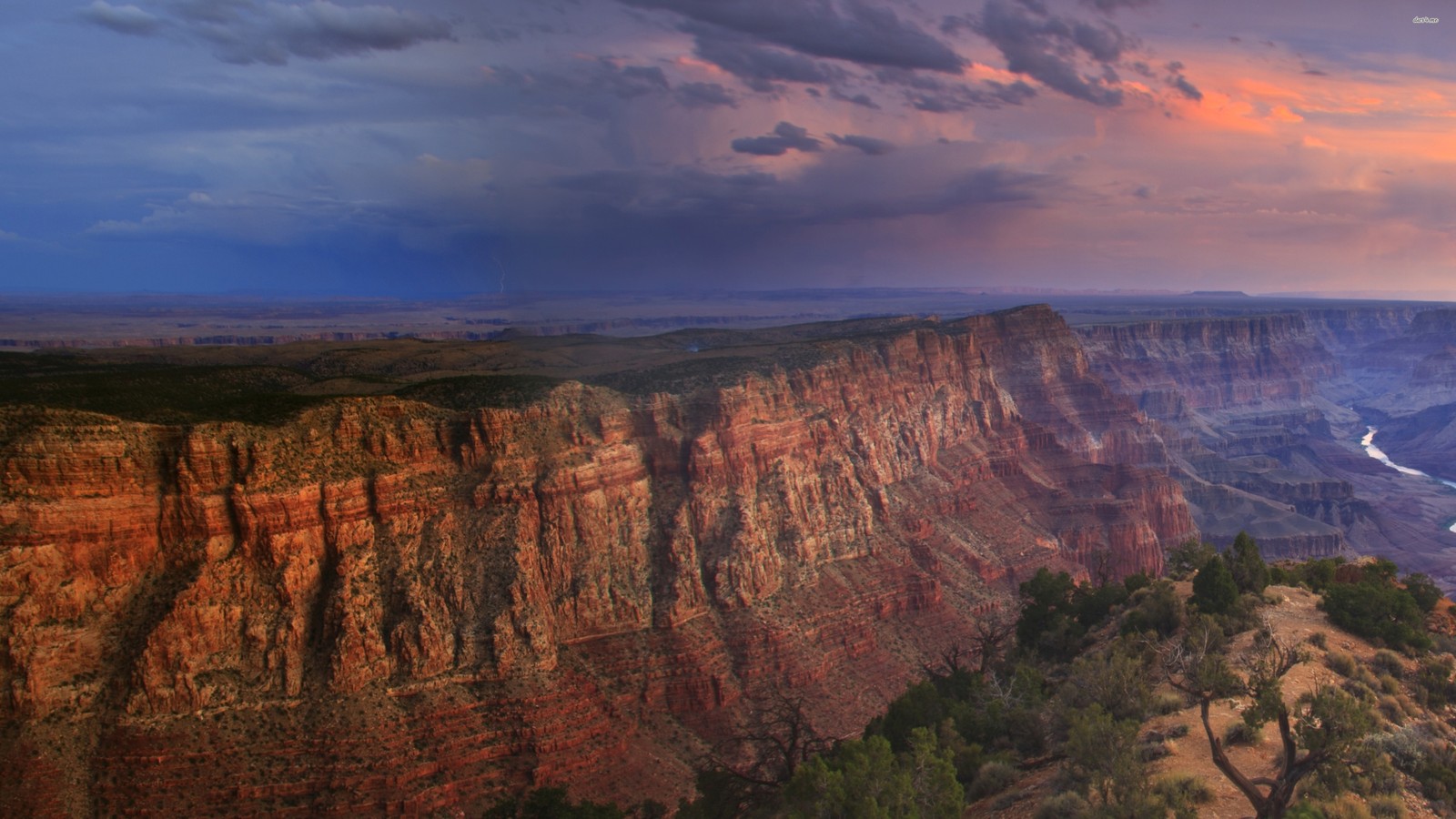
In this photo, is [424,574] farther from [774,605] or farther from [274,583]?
[774,605]

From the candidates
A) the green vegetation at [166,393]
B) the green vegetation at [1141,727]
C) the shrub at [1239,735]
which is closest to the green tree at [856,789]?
the green vegetation at [1141,727]

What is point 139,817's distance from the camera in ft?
99.7

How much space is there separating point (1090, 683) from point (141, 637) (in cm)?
3755

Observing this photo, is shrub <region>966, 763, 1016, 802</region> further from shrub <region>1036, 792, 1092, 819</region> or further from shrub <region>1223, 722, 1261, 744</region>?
shrub <region>1223, 722, 1261, 744</region>

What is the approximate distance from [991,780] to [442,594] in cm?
2705

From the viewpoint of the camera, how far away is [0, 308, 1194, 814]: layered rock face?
32.5m

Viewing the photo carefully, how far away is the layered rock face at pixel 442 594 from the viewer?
107 ft

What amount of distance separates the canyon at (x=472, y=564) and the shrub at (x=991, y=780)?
17.4 metres

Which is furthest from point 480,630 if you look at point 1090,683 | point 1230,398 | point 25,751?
point 1230,398

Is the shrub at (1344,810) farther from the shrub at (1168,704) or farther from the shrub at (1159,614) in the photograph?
the shrub at (1159,614)

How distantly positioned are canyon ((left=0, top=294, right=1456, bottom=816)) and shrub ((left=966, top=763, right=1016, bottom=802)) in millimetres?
17445

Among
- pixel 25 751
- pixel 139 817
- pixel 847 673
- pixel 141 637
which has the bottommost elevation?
pixel 847 673

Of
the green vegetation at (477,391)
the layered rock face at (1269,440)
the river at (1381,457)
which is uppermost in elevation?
the green vegetation at (477,391)

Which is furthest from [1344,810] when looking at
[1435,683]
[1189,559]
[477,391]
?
[477,391]
